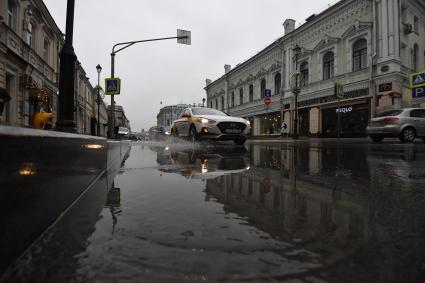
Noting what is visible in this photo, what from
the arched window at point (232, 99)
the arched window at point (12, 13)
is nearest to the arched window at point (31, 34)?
the arched window at point (12, 13)

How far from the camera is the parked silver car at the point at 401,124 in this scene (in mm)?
9977

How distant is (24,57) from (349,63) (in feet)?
69.6

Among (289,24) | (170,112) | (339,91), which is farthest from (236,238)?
(170,112)

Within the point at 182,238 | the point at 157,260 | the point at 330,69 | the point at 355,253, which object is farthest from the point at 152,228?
the point at 330,69

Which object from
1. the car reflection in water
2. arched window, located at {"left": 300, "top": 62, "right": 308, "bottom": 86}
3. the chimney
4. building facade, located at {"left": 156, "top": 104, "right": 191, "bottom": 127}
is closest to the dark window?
the car reflection in water

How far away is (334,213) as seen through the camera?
1.36 meters

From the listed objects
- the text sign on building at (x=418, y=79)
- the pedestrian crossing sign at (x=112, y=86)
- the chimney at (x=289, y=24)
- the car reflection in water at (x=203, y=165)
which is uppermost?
the chimney at (x=289, y=24)

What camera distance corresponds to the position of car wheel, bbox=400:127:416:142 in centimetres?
1005

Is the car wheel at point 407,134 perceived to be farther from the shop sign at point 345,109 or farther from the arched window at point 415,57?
the arched window at point 415,57

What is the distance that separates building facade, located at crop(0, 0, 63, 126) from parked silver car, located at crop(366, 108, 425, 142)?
12.8 meters

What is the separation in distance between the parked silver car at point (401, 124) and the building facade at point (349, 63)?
8377 mm

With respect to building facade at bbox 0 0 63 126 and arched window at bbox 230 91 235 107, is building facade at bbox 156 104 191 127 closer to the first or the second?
arched window at bbox 230 91 235 107

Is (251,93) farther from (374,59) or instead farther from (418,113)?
(418,113)

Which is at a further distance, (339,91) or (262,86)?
(262,86)
